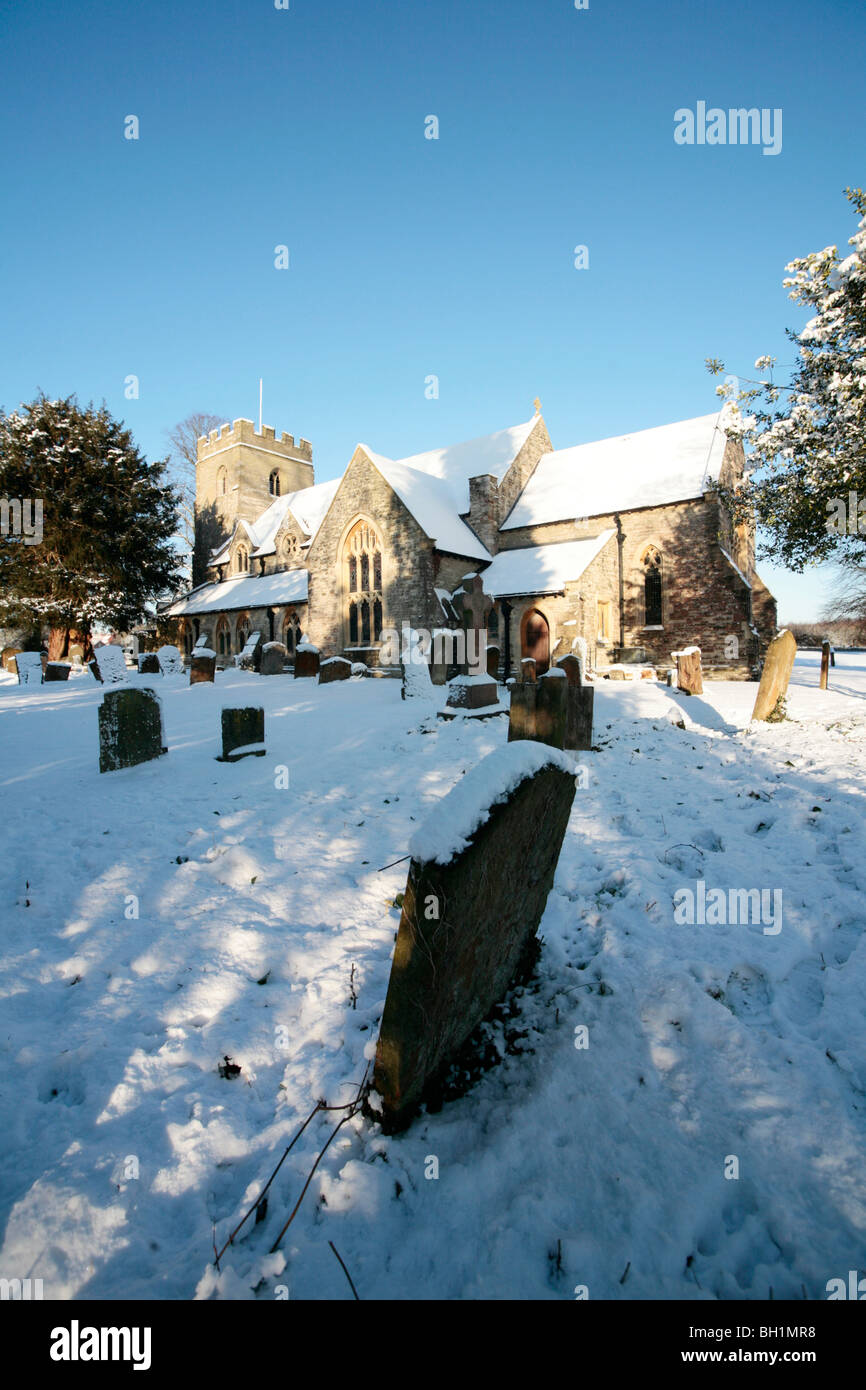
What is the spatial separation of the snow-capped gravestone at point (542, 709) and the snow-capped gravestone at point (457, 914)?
3.65 meters

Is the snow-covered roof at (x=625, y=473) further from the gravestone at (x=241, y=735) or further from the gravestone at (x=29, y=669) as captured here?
the gravestone at (x=241, y=735)

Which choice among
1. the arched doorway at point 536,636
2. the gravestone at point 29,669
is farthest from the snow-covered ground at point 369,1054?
the arched doorway at point 536,636

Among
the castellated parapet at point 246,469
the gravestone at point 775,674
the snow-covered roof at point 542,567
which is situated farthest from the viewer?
the castellated parapet at point 246,469

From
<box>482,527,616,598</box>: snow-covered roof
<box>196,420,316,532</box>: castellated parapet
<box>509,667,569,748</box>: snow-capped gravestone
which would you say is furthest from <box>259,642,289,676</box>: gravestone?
<box>196,420,316,532</box>: castellated parapet

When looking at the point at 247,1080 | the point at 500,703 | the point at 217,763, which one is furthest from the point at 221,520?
the point at 247,1080

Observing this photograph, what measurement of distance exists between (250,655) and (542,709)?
19.9m

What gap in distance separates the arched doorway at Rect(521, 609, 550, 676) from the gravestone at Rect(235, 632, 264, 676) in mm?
10264

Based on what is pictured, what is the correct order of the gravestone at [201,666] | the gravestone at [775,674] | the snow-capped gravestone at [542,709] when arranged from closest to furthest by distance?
the snow-capped gravestone at [542,709] → the gravestone at [775,674] → the gravestone at [201,666]

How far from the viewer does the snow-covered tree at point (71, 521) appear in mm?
23422

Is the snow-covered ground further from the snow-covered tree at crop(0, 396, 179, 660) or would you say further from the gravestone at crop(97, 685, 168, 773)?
the snow-covered tree at crop(0, 396, 179, 660)

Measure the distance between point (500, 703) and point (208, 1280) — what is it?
9533mm

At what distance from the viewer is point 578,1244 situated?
1671mm

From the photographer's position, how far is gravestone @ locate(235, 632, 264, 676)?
23433mm

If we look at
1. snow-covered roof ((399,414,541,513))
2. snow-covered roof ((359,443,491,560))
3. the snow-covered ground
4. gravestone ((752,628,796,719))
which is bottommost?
the snow-covered ground
